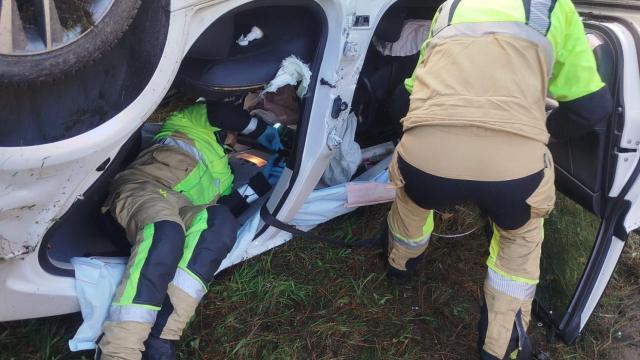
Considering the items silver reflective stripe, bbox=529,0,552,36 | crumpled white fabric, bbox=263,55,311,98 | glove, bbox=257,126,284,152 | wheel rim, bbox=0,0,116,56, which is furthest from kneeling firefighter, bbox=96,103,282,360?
silver reflective stripe, bbox=529,0,552,36

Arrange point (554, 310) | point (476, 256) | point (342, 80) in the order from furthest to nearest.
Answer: point (476, 256)
point (554, 310)
point (342, 80)

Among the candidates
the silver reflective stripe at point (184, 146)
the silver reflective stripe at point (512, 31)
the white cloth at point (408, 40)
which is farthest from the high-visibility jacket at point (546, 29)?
the silver reflective stripe at point (184, 146)

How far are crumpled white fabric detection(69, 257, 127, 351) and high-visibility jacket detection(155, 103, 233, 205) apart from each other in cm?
52

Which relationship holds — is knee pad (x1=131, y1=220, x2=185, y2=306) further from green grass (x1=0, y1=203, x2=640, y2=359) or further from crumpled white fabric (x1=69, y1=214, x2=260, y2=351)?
green grass (x1=0, y1=203, x2=640, y2=359)

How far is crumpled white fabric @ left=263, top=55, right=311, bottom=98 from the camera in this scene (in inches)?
92.9

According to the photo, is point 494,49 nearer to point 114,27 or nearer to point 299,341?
point 114,27

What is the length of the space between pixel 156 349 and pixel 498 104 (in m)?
1.42

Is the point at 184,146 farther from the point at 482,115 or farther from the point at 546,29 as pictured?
the point at 546,29

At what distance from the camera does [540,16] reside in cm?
198

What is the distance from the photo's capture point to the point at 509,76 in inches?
77.7

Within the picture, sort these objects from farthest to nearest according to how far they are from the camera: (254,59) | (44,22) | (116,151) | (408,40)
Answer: (408,40) < (254,59) < (116,151) < (44,22)

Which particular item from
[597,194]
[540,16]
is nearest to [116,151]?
[540,16]

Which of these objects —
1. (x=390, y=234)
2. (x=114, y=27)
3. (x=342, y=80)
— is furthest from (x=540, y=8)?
(x=114, y=27)

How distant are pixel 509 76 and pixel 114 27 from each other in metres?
1.20
